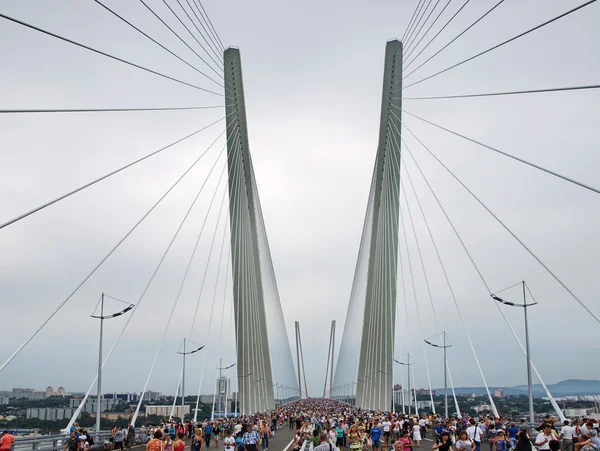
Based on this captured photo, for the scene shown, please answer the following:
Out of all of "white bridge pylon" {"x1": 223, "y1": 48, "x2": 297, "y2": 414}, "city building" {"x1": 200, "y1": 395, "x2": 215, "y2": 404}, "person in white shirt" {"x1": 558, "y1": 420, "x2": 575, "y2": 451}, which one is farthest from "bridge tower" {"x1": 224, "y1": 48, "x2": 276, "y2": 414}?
"city building" {"x1": 200, "y1": 395, "x2": 215, "y2": 404}

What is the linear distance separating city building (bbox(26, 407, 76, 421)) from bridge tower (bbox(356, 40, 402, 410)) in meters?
17.3

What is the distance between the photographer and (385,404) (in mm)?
46906

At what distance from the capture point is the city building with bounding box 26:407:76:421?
97.7 ft

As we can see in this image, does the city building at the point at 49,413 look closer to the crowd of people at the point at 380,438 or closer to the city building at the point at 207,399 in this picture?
the crowd of people at the point at 380,438

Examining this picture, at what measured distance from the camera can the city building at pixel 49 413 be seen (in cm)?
2977

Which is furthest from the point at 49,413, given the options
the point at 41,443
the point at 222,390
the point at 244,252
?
the point at 222,390

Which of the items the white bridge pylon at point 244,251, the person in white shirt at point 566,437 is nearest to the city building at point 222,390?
the white bridge pylon at point 244,251

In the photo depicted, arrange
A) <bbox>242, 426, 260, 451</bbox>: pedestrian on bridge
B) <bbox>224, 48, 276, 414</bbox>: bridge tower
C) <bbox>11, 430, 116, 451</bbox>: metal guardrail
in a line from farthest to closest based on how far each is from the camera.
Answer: <bbox>224, 48, 276, 414</bbox>: bridge tower → <bbox>11, 430, 116, 451</bbox>: metal guardrail → <bbox>242, 426, 260, 451</bbox>: pedestrian on bridge

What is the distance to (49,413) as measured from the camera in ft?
102

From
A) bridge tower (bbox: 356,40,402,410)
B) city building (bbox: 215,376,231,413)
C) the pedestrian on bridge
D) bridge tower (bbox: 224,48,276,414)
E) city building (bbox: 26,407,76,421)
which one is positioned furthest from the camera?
city building (bbox: 215,376,231,413)

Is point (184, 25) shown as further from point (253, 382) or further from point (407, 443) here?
point (253, 382)

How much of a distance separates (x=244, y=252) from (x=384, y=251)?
7835 millimetres

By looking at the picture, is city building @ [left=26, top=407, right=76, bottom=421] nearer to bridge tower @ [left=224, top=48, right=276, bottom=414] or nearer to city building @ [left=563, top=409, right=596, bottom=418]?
bridge tower @ [left=224, top=48, right=276, bottom=414]

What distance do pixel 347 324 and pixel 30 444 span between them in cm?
5975
